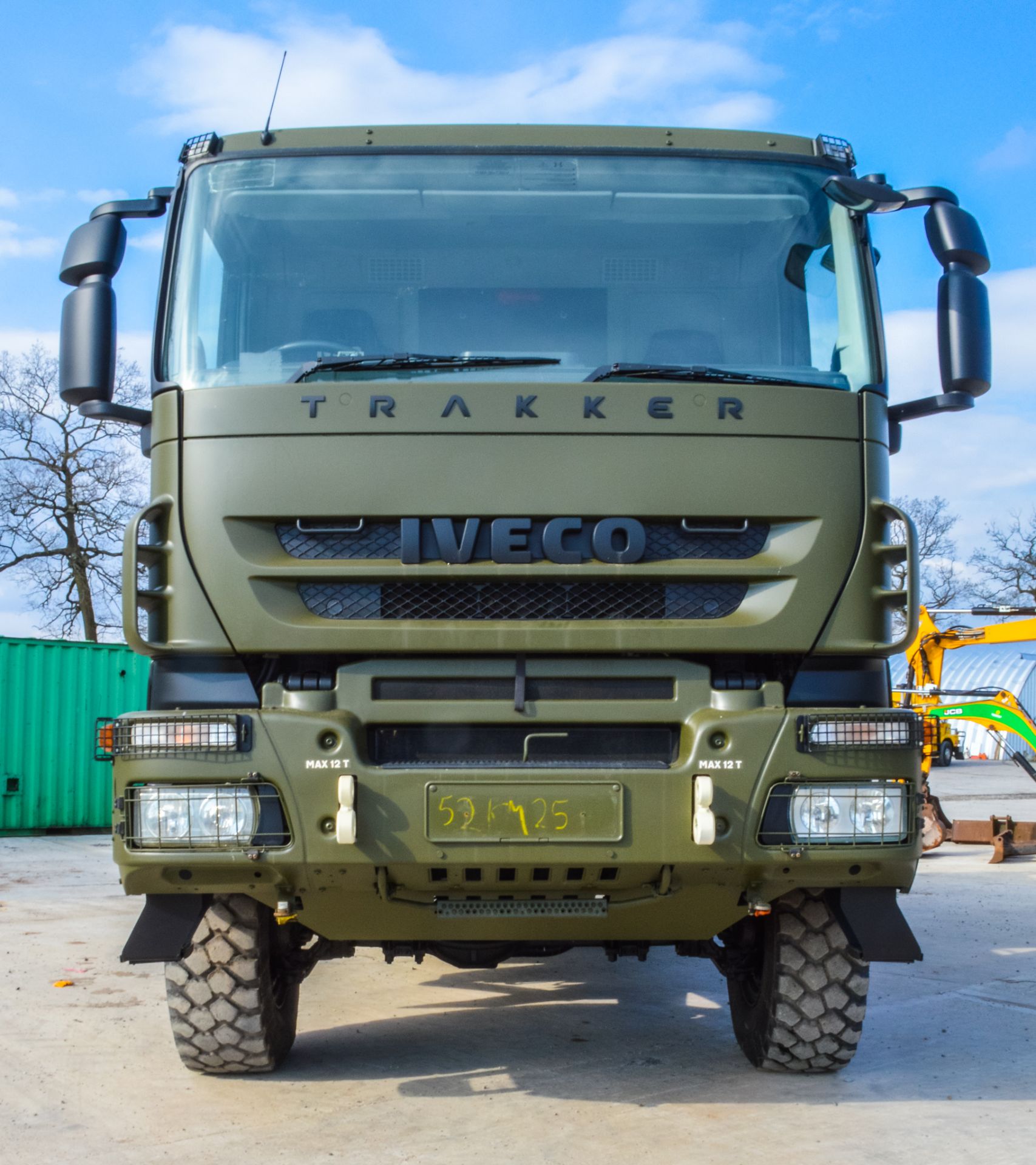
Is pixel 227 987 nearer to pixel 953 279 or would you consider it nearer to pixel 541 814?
pixel 541 814

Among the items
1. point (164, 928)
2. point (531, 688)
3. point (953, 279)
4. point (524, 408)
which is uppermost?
point (953, 279)

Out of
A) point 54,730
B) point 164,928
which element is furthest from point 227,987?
point 54,730

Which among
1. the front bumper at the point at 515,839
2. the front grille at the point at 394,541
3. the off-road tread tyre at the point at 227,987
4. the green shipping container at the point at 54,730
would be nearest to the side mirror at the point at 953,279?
the front grille at the point at 394,541

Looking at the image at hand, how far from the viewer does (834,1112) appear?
4.33m

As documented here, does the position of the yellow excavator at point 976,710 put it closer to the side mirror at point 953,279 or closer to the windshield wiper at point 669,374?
the side mirror at point 953,279

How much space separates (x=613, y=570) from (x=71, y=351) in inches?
80.2

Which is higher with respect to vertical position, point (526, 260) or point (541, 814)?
point (526, 260)

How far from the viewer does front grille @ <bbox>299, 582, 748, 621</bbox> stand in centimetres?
406

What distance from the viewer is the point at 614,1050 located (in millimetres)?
5199

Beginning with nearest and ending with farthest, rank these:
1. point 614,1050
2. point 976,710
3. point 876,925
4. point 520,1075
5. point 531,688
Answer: point 531,688 → point 876,925 → point 520,1075 → point 614,1050 → point 976,710

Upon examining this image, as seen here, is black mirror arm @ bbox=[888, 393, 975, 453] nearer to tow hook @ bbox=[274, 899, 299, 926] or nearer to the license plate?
the license plate

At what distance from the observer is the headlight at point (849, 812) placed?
12.9ft

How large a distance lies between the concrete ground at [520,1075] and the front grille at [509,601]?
1.64 m

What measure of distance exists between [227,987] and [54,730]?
1364 cm
